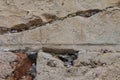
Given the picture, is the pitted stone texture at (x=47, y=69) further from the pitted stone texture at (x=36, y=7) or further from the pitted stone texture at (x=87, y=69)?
the pitted stone texture at (x=36, y=7)

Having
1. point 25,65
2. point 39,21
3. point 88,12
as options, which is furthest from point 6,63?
point 88,12

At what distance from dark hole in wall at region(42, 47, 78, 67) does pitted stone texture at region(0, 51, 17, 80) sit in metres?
0.10

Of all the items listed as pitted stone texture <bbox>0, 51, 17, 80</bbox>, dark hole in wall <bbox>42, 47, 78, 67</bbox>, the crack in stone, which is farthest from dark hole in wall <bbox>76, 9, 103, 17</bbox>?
pitted stone texture <bbox>0, 51, 17, 80</bbox>

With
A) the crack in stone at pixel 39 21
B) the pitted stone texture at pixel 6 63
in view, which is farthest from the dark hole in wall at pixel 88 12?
the pitted stone texture at pixel 6 63

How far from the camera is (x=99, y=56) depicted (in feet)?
3.65

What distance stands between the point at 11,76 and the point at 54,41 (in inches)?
6.3

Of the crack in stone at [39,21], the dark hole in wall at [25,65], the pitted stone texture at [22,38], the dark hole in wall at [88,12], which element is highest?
the dark hole in wall at [88,12]

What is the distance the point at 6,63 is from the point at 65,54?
0.58 feet

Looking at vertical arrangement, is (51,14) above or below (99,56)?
above

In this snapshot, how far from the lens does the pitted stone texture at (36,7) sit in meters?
1.16

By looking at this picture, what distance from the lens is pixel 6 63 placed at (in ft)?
3.77

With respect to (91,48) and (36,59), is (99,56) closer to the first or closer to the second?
(91,48)

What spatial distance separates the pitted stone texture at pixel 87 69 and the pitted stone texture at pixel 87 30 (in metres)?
0.04

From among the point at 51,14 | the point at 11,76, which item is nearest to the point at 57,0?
the point at 51,14
